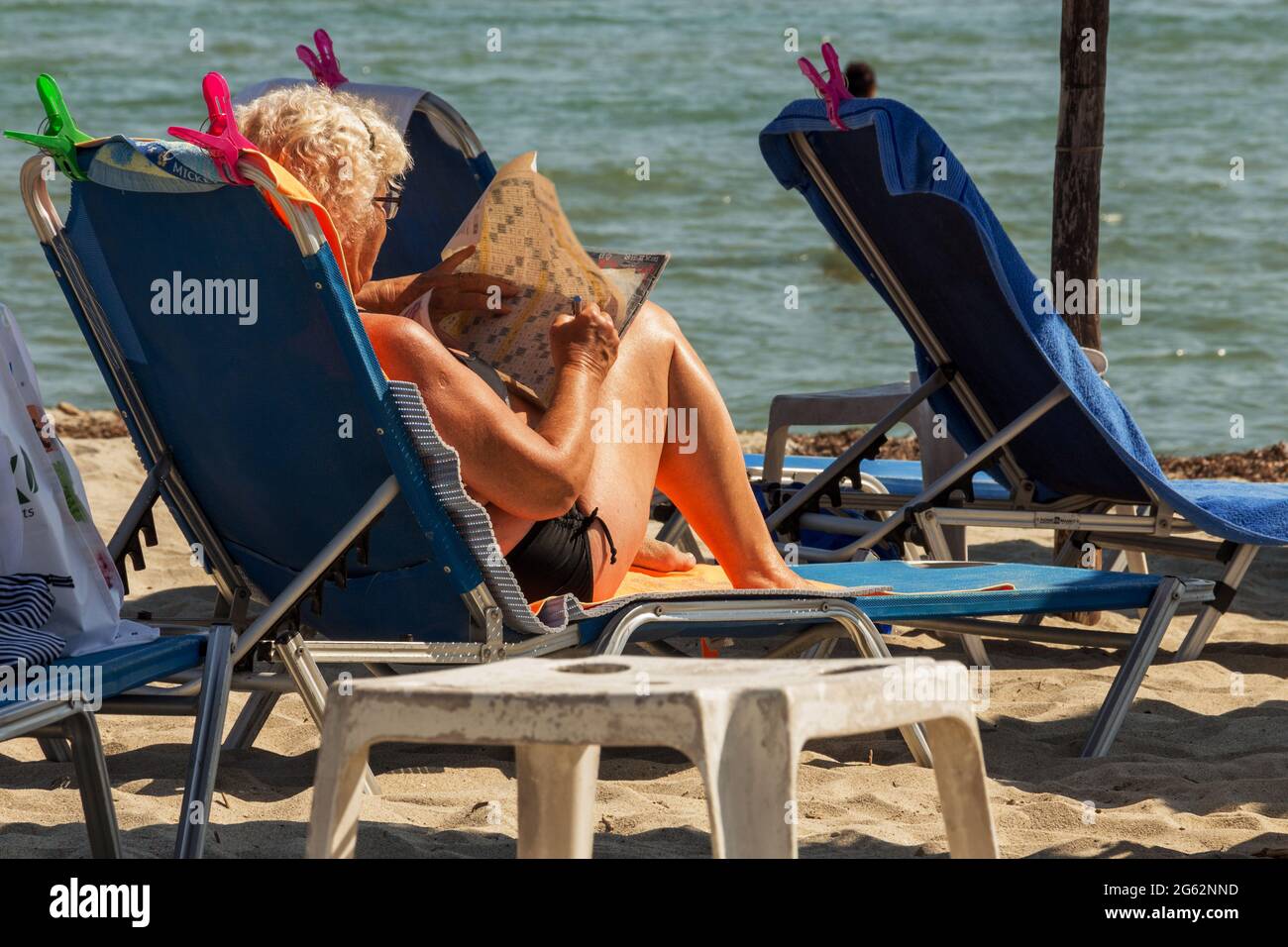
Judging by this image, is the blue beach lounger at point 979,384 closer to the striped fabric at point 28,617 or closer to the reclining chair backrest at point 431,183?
the reclining chair backrest at point 431,183

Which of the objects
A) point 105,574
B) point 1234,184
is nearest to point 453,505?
point 105,574

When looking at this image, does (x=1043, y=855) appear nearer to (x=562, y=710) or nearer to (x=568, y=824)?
(x=568, y=824)

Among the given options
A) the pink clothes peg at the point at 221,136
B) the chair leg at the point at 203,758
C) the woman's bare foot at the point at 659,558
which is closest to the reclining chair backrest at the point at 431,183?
the woman's bare foot at the point at 659,558

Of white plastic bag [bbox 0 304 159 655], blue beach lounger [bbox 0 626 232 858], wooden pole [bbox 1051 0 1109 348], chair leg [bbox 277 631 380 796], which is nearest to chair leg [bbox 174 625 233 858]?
blue beach lounger [bbox 0 626 232 858]

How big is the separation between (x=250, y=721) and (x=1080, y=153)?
3.14 metres

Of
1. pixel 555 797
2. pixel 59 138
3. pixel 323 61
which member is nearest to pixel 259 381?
pixel 59 138

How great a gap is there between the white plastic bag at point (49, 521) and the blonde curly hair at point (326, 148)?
559 millimetres

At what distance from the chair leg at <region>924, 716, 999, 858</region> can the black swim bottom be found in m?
1.19

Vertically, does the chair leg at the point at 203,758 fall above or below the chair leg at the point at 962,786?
above

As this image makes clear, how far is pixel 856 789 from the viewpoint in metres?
3.24

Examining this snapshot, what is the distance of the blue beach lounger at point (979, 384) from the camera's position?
3994mm

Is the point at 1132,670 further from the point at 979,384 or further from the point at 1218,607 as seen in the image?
the point at 979,384
